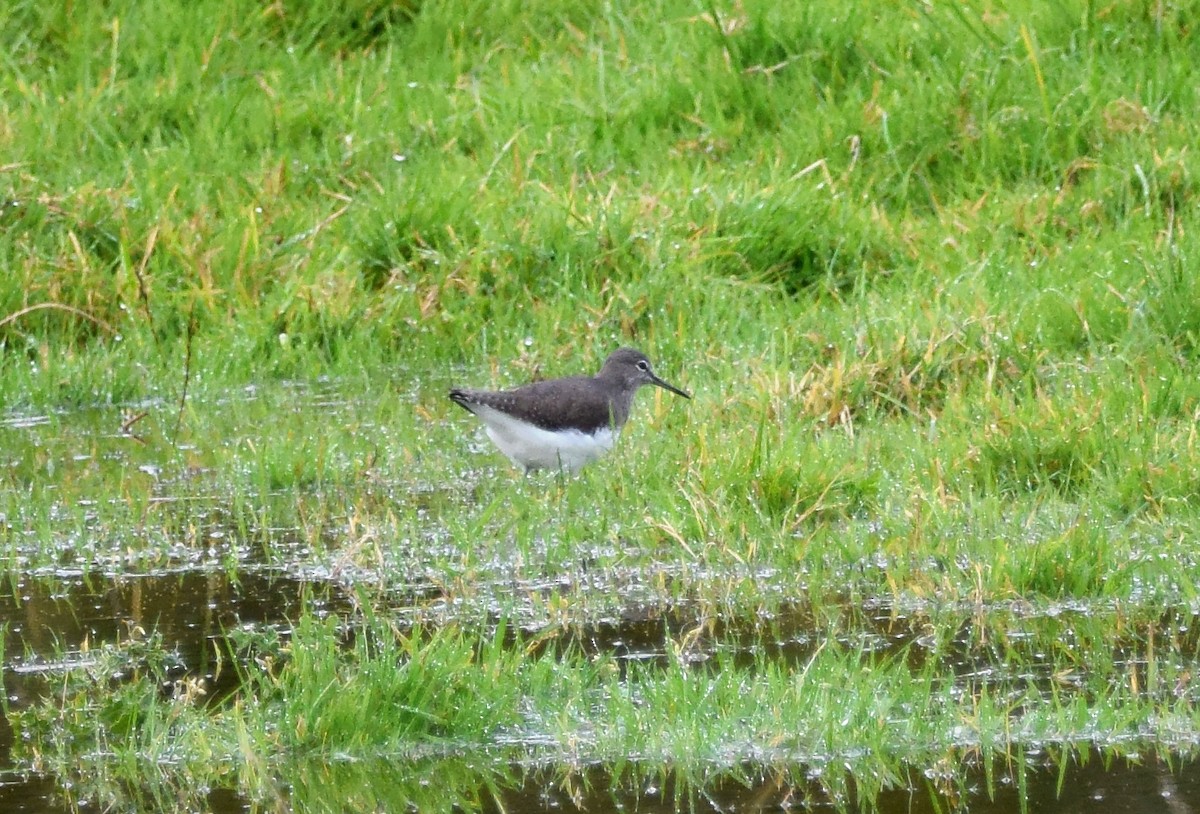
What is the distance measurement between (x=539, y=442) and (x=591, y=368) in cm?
139

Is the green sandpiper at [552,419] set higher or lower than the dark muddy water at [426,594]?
lower

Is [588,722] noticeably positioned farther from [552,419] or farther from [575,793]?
A: [552,419]

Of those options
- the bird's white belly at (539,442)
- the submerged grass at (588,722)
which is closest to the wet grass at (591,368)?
the submerged grass at (588,722)

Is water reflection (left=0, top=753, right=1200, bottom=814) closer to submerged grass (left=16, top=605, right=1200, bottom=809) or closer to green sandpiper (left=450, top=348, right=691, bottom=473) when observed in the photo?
submerged grass (left=16, top=605, right=1200, bottom=809)

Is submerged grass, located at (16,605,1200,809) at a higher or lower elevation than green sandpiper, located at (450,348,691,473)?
higher

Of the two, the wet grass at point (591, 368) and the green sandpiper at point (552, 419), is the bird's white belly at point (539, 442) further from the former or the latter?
the wet grass at point (591, 368)

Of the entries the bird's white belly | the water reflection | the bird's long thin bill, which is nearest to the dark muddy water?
the water reflection

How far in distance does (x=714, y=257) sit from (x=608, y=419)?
5.45ft

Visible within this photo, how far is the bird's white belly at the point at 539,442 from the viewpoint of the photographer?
6.90m

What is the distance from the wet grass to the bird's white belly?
0.40 feet

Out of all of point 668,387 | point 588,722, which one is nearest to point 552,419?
point 668,387

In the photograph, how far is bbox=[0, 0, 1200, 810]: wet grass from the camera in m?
4.35

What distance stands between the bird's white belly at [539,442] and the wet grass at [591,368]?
0.40 feet

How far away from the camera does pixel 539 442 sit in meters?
6.88
